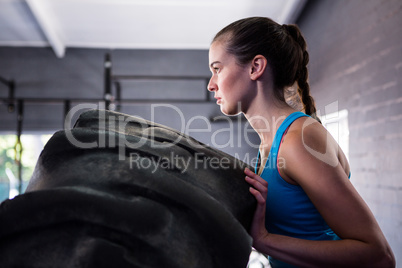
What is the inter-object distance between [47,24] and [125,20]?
35.8 inches

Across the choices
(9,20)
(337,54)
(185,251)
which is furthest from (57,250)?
(9,20)

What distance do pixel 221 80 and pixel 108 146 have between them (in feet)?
1.37

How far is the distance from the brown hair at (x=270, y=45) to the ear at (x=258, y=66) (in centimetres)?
1

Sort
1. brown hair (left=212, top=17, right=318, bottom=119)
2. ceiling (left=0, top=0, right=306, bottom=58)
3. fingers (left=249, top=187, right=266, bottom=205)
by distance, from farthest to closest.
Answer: ceiling (left=0, top=0, right=306, bottom=58) < brown hair (left=212, top=17, right=318, bottom=119) < fingers (left=249, top=187, right=266, bottom=205)

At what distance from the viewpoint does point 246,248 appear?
0.52 meters

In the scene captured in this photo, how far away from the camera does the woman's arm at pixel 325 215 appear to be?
25.1 inches

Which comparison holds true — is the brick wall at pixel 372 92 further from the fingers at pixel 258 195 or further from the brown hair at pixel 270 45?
the fingers at pixel 258 195

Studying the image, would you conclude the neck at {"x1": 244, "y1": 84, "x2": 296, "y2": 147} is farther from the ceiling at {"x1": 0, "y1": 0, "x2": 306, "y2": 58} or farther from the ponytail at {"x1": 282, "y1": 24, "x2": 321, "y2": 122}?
the ceiling at {"x1": 0, "y1": 0, "x2": 306, "y2": 58}

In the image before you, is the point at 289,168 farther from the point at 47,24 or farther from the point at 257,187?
the point at 47,24

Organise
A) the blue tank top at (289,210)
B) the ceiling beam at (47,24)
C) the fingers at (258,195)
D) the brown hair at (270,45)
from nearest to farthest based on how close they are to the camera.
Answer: the fingers at (258,195)
the blue tank top at (289,210)
the brown hair at (270,45)
the ceiling beam at (47,24)

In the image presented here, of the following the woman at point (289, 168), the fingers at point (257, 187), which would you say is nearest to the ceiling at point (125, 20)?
the woman at point (289, 168)

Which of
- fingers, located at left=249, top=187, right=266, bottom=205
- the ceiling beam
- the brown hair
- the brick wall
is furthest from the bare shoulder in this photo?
the ceiling beam

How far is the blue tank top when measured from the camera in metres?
0.74

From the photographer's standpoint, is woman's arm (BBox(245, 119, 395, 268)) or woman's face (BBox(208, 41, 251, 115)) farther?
woman's face (BBox(208, 41, 251, 115))
